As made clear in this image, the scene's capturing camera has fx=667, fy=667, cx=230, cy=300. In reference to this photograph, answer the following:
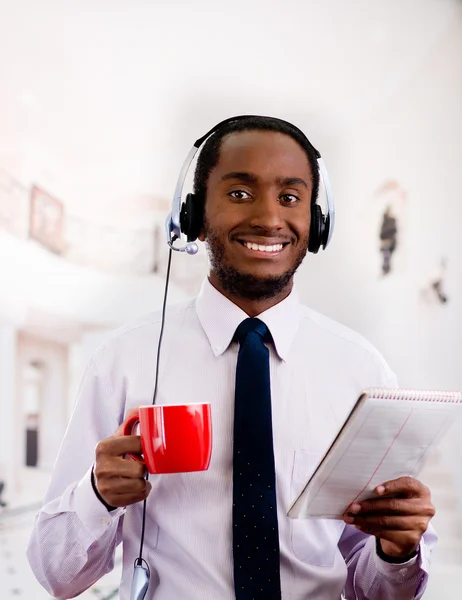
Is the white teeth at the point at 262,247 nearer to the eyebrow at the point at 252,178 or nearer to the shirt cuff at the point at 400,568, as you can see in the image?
the eyebrow at the point at 252,178

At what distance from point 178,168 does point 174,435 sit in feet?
3.72

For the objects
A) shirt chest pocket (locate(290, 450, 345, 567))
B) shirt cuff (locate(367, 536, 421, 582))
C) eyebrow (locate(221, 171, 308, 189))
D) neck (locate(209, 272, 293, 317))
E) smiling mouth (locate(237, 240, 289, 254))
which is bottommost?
shirt cuff (locate(367, 536, 421, 582))

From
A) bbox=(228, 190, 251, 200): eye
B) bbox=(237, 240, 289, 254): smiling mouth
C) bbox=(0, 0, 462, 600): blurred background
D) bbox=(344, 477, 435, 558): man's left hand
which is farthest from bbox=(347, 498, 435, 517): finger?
bbox=(0, 0, 462, 600): blurred background

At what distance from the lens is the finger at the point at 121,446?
3.07 ft

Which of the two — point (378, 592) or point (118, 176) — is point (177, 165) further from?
point (378, 592)

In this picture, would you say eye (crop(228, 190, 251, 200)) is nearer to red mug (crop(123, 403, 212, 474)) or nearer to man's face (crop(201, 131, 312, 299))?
man's face (crop(201, 131, 312, 299))

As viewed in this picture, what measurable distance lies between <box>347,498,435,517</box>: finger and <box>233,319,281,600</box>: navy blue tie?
153mm

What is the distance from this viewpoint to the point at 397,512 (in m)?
0.97

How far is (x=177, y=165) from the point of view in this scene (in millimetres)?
1887

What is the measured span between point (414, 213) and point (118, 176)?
91 centimetres

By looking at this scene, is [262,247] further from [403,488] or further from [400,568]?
[400,568]

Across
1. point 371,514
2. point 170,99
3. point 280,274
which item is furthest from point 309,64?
point 371,514

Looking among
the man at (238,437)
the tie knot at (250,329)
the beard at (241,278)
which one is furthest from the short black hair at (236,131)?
the tie knot at (250,329)

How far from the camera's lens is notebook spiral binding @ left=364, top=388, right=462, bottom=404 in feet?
2.74
